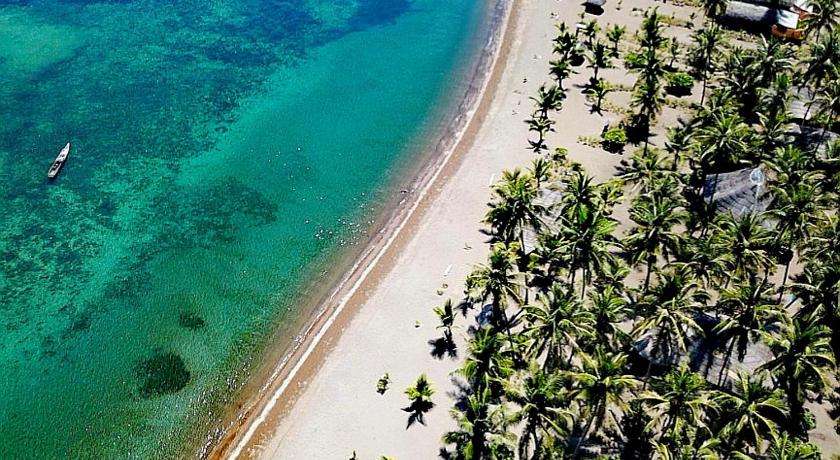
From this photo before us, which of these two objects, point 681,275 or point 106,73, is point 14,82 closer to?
point 106,73

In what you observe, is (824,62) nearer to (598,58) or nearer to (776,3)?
(598,58)

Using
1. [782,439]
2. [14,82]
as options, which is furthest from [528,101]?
[14,82]

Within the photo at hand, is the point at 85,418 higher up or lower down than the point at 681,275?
lower down

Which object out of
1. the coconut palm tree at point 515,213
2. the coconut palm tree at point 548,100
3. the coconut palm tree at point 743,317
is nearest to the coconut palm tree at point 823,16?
the coconut palm tree at point 548,100

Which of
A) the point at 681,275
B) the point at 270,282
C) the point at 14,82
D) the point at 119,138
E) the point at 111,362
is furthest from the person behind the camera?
the point at 14,82

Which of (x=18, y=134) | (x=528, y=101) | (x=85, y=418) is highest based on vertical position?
(x=528, y=101)

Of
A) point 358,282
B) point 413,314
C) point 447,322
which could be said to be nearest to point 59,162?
point 358,282
